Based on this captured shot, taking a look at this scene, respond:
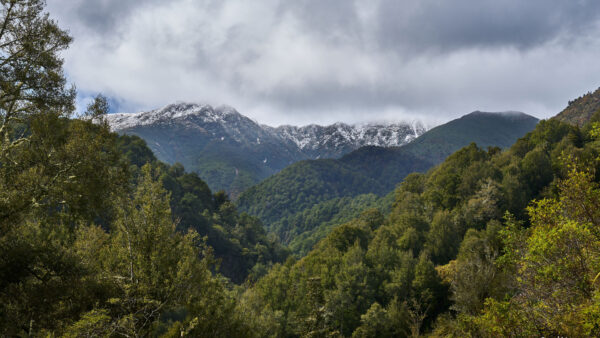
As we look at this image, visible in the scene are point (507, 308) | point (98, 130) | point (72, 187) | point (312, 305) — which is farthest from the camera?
point (312, 305)

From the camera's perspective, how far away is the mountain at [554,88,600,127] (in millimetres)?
131750

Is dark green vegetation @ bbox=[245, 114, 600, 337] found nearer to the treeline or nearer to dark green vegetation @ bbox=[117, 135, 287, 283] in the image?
the treeline

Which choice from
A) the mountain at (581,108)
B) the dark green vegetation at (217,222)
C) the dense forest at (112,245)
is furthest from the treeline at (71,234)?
the mountain at (581,108)

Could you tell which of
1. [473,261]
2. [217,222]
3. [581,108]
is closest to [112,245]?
[473,261]

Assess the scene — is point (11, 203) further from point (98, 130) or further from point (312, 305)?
point (312, 305)

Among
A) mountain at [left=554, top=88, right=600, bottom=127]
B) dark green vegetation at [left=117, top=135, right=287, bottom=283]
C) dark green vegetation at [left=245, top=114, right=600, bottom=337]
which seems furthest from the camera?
mountain at [left=554, top=88, right=600, bottom=127]

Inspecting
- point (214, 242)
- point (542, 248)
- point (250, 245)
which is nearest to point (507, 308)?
point (542, 248)

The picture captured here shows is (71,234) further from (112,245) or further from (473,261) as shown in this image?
(473,261)

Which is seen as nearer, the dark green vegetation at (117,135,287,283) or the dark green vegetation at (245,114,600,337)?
the dark green vegetation at (245,114,600,337)

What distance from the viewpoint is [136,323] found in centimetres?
983

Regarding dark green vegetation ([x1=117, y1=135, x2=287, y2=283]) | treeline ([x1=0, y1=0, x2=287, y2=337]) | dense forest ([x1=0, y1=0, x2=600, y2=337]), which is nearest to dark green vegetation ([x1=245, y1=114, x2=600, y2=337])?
dense forest ([x1=0, y1=0, x2=600, y2=337])

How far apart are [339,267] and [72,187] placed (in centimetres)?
4570

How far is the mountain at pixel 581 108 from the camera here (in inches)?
5187

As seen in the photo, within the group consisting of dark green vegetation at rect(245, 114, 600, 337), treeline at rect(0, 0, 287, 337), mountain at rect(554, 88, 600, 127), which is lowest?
dark green vegetation at rect(245, 114, 600, 337)
